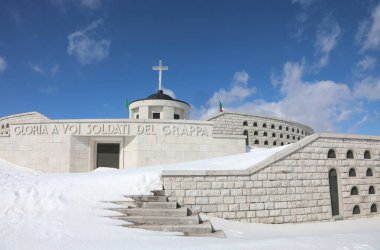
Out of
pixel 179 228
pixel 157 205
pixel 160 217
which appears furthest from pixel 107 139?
pixel 179 228

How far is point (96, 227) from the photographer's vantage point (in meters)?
6.62

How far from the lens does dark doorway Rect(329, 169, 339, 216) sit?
11789 mm

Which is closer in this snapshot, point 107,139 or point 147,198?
point 147,198

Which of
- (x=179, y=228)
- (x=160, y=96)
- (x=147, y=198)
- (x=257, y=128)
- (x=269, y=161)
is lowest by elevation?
(x=179, y=228)

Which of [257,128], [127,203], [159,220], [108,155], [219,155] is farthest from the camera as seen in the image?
[257,128]

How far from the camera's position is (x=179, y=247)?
18.4 ft

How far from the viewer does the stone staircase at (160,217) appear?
7.02 m

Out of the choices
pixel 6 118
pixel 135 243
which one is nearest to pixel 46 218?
pixel 135 243

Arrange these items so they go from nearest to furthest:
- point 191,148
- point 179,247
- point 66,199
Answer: point 179,247 < point 66,199 < point 191,148

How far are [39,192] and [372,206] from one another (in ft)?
43.2

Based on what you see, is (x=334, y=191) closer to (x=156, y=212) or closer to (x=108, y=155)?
(x=156, y=212)

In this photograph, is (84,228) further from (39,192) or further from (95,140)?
(95,140)

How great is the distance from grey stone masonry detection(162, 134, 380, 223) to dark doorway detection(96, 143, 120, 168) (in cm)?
803

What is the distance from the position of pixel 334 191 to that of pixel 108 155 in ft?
39.4
